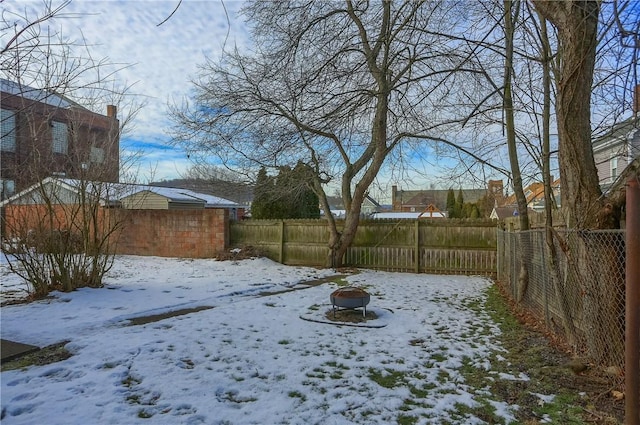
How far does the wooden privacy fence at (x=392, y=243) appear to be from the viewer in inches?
440

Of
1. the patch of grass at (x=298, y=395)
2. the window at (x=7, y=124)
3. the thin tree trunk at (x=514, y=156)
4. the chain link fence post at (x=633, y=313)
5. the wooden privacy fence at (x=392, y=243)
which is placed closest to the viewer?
the chain link fence post at (x=633, y=313)

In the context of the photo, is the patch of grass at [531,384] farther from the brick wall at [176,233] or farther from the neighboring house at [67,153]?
the brick wall at [176,233]

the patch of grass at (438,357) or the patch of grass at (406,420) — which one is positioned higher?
the patch of grass at (406,420)

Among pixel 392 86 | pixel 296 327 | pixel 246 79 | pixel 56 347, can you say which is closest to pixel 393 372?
pixel 296 327

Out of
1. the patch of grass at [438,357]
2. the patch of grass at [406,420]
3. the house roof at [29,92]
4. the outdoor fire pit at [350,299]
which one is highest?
the house roof at [29,92]

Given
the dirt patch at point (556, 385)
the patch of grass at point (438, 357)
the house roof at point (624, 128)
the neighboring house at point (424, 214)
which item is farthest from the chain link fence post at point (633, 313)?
the neighboring house at point (424, 214)

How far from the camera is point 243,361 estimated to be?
162 inches

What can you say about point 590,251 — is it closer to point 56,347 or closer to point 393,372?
point 393,372

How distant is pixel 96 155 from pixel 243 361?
236 inches

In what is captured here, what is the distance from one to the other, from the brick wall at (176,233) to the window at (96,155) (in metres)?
5.66

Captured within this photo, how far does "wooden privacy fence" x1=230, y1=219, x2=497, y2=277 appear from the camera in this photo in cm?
1116

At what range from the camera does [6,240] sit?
22.7ft

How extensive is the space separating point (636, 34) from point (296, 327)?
15.2 ft

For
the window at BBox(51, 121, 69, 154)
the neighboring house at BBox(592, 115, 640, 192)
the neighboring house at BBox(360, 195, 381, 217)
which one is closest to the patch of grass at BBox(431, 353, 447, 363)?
the neighboring house at BBox(592, 115, 640, 192)
